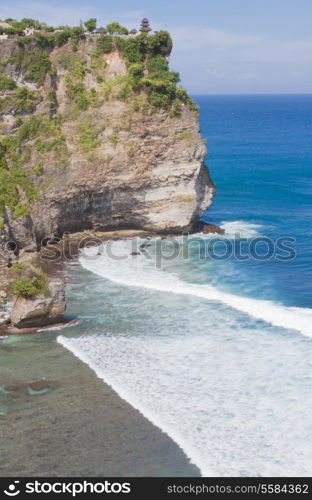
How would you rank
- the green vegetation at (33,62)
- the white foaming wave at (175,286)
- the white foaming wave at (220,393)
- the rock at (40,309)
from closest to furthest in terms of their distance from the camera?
the white foaming wave at (220,393), the rock at (40,309), the white foaming wave at (175,286), the green vegetation at (33,62)

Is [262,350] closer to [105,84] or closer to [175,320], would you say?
[175,320]

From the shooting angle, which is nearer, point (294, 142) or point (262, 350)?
point (262, 350)

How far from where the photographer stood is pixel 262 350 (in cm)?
2872

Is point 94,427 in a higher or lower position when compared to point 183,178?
lower

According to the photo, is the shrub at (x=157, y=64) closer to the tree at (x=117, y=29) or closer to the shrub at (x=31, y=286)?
the tree at (x=117, y=29)

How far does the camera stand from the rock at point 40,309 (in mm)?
30391

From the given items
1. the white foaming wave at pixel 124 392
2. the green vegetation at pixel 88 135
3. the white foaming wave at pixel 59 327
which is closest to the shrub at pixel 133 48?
the green vegetation at pixel 88 135

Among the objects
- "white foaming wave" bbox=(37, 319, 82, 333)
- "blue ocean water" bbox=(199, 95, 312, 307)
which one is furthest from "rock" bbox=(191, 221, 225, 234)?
"white foaming wave" bbox=(37, 319, 82, 333)

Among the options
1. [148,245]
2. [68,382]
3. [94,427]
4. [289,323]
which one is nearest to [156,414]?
[94,427]

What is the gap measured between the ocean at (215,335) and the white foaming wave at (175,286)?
0.24 ft

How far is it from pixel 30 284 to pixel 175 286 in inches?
399

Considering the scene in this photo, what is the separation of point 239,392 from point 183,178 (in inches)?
873

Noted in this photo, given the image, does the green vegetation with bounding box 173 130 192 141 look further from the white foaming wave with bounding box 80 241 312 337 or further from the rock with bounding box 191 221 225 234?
the white foaming wave with bounding box 80 241 312 337

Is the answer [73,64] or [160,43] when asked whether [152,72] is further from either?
[73,64]
